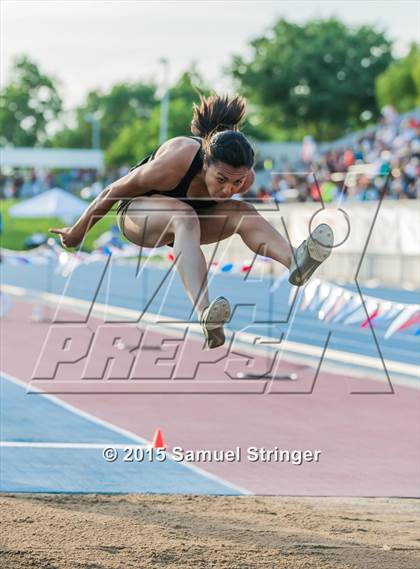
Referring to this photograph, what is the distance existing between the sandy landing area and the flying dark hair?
2.11m

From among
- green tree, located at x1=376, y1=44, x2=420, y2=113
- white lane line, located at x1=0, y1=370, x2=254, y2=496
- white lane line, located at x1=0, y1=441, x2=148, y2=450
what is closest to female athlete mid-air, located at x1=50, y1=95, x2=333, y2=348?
white lane line, located at x1=0, y1=370, x2=254, y2=496

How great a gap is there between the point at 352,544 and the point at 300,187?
2588 centimetres

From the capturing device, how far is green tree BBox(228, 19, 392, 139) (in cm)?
5891

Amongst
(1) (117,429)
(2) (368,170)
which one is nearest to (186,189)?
(1) (117,429)

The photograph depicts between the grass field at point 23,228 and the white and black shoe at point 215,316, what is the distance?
34601 mm

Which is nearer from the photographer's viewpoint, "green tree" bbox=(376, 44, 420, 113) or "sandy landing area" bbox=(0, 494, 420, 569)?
"sandy landing area" bbox=(0, 494, 420, 569)

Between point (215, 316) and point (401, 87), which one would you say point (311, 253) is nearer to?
point (215, 316)

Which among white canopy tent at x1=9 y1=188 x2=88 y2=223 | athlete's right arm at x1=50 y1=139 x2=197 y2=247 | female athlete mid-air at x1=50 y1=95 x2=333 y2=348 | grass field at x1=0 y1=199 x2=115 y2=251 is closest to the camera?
female athlete mid-air at x1=50 y1=95 x2=333 y2=348

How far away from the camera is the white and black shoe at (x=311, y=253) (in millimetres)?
5203

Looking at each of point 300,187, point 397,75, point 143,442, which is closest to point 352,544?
point 143,442

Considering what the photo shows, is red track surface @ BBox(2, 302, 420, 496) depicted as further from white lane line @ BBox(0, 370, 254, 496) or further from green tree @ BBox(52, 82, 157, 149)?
green tree @ BBox(52, 82, 157, 149)

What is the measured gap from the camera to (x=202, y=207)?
5.57 m

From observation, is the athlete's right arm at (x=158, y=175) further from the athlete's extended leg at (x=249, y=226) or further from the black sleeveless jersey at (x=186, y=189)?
the athlete's extended leg at (x=249, y=226)

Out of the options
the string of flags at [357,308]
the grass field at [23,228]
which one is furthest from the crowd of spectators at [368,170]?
the string of flags at [357,308]
